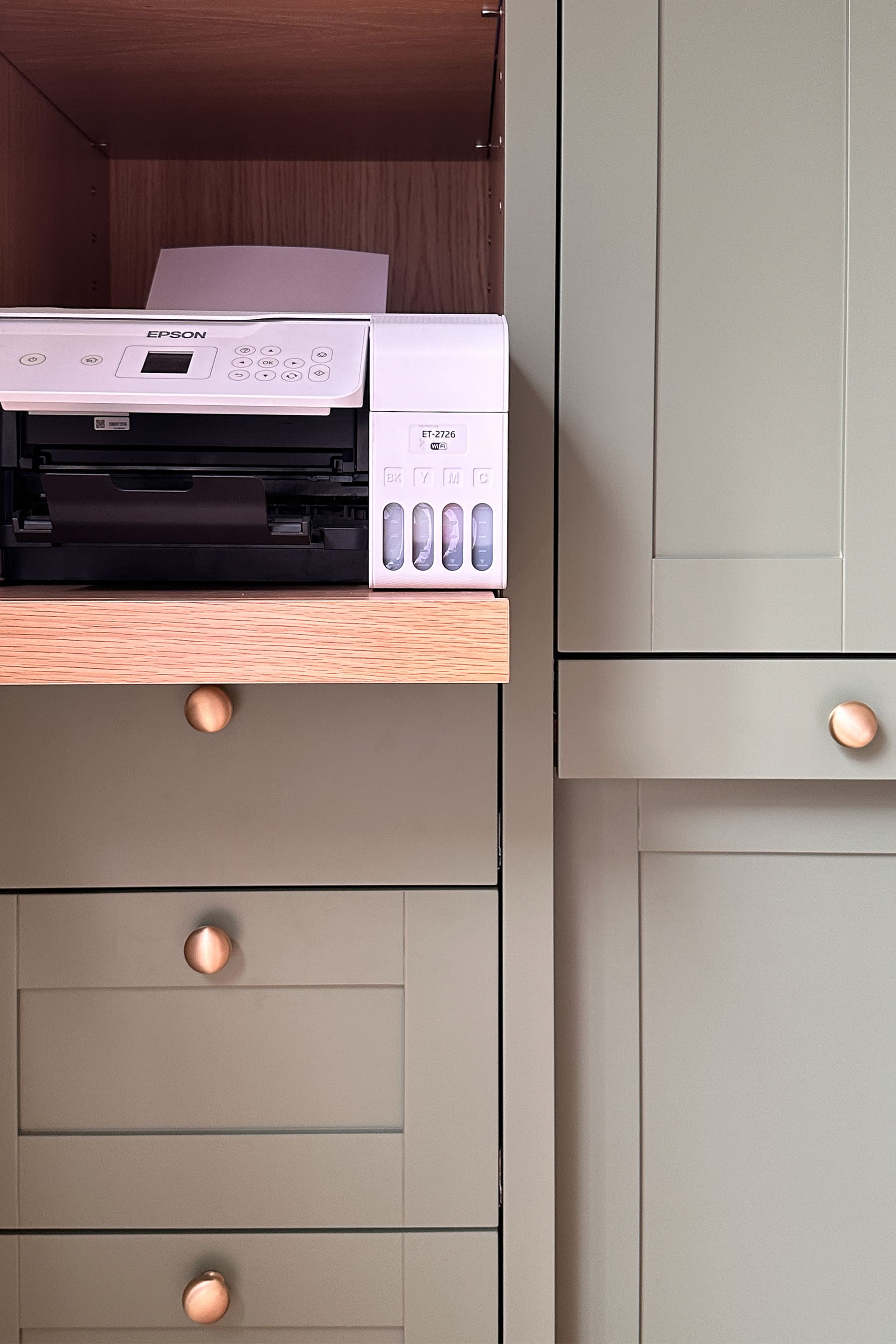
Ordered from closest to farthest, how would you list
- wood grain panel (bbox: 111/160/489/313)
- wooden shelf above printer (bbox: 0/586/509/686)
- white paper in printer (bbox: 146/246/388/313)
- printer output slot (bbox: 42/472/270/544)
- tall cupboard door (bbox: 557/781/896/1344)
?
1. wooden shelf above printer (bbox: 0/586/509/686)
2. printer output slot (bbox: 42/472/270/544)
3. tall cupboard door (bbox: 557/781/896/1344)
4. white paper in printer (bbox: 146/246/388/313)
5. wood grain panel (bbox: 111/160/489/313)

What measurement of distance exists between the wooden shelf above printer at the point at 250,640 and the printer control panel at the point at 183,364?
0.15 meters

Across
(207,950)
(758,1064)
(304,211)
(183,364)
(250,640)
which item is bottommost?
(758,1064)

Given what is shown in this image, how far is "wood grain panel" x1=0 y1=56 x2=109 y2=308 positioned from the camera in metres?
0.98

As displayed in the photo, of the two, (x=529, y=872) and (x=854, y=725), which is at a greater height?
(x=854, y=725)

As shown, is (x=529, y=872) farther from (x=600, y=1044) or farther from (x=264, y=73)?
(x=264, y=73)

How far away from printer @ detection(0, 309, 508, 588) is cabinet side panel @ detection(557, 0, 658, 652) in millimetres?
105

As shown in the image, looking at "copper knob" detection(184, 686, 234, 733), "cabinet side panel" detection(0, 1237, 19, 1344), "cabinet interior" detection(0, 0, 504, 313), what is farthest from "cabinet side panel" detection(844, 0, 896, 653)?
"cabinet side panel" detection(0, 1237, 19, 1344)

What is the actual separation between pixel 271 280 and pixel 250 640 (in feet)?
1.81

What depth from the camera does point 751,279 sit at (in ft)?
2.73

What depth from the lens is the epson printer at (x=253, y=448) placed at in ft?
2.42

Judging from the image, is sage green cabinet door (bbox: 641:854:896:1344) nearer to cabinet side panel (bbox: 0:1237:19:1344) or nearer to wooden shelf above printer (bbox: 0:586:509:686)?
wooden shelf above printer (bbox: 0:586:509:686)

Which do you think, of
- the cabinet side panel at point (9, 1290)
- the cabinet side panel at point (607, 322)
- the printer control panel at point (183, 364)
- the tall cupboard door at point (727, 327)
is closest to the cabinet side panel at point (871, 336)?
the tall cupboard door at point (727, 327)

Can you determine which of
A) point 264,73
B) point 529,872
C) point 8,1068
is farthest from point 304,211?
point 8,1068

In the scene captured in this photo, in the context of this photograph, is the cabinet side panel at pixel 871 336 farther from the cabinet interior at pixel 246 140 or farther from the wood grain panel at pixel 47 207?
the wood grain panel at pixel 47 207
